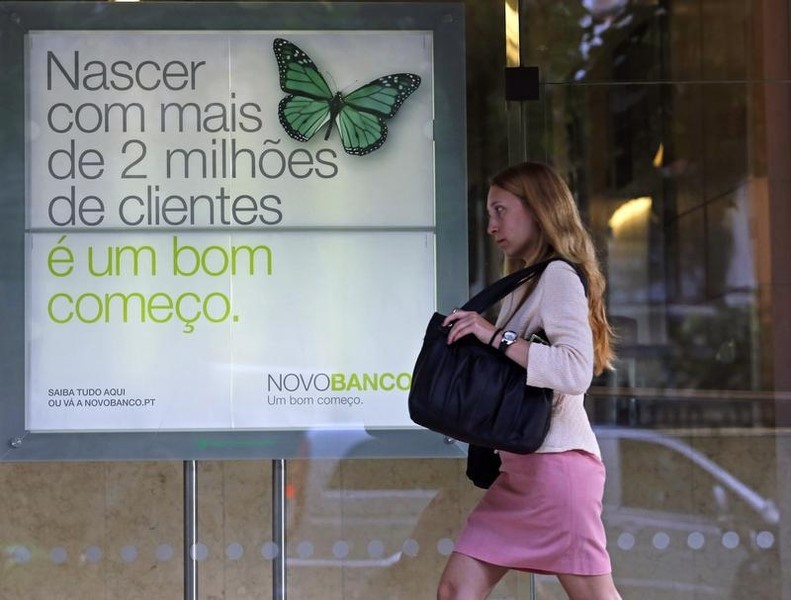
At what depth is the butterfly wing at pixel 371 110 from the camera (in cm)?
479

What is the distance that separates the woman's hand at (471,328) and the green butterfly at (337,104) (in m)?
1.71

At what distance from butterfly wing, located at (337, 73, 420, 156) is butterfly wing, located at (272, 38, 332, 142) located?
0.08 m

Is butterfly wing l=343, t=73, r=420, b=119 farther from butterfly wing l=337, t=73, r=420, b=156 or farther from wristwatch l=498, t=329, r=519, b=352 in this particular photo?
wristwatch l=498, t=329, r=519, b=352

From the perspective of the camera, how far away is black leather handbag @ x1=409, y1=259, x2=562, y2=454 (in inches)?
124

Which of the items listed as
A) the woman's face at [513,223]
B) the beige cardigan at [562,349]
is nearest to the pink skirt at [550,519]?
the beige cardigan at [562,349]

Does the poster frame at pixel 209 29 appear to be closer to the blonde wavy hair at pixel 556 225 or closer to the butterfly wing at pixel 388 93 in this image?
the butterfly wing at pixel 388 93

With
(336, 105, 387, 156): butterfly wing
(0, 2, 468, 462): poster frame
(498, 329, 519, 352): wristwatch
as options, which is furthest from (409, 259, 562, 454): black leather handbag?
(336, 105, 387, 156): butterfly wing

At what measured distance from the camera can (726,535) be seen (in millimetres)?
5266

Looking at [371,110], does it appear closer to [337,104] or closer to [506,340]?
[337,104]

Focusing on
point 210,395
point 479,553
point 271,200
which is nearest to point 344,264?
point 271,200

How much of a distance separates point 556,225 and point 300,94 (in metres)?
1.74

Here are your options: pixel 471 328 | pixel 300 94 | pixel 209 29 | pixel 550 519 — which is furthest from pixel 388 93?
pixel 550 519

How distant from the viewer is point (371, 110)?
4.79 m

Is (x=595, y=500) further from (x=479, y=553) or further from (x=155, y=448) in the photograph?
(x=155, y=448)
